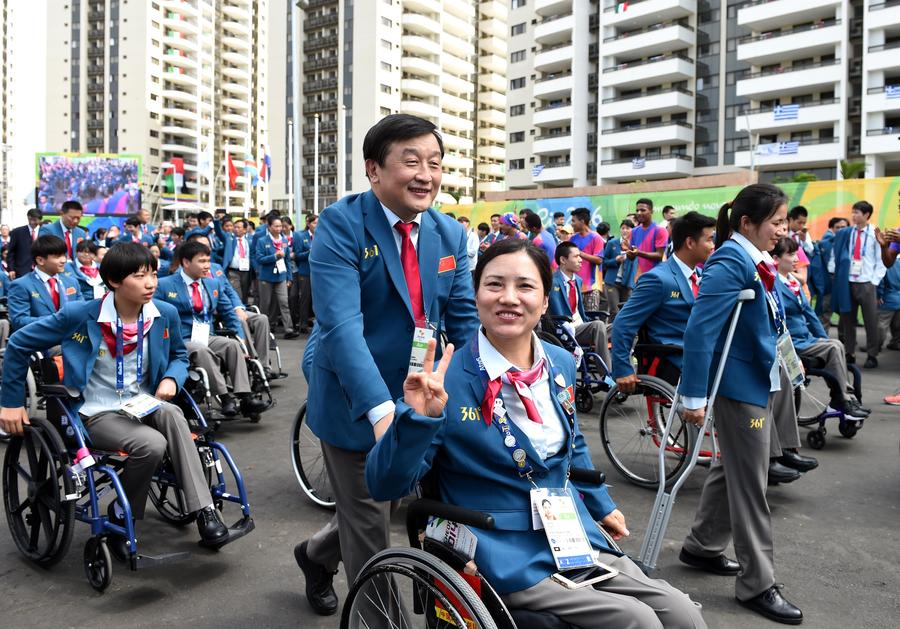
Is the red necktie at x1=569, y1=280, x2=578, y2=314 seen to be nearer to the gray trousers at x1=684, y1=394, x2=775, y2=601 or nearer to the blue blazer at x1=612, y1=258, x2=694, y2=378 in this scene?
the blue blazer at x1=612, y1=258, x2=694, y2=378

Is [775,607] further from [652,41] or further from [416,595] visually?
[652,41]

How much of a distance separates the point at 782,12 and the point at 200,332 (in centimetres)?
4470

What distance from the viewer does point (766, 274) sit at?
136 inches

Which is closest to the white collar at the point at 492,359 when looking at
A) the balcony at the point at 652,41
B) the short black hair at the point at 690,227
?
the short black hair at the point at 690,227

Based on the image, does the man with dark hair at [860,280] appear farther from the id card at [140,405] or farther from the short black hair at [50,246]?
the short black hair at [50,246]

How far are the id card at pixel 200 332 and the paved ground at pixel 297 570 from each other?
150 cm

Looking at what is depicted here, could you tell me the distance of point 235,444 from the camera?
6176 millimetres

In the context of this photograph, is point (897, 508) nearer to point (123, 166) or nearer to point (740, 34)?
Result: point (123, 166)

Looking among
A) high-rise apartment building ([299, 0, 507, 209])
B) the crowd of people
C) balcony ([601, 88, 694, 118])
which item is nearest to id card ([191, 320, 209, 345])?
the crowd of people

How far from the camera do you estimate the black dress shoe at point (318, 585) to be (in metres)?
3.26

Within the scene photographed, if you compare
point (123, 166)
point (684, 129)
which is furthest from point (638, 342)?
point (684, 129)

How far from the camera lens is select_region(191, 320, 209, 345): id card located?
6488 mm

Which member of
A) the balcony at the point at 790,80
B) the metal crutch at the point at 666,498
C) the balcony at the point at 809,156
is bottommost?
the metal crutch at the point at 666,498

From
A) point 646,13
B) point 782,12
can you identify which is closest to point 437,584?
point 782,12
